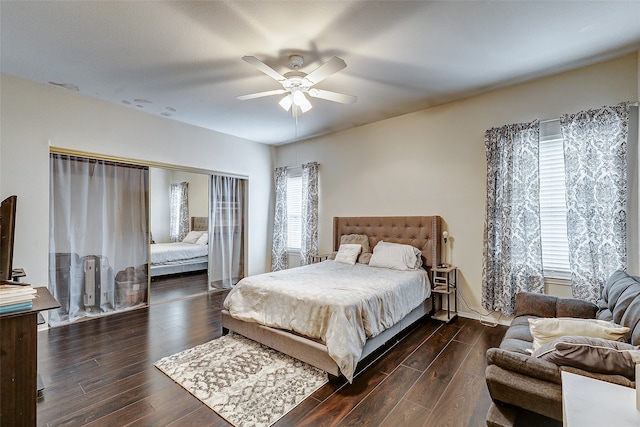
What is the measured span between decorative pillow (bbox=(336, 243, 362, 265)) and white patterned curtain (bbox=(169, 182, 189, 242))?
329 centimetres

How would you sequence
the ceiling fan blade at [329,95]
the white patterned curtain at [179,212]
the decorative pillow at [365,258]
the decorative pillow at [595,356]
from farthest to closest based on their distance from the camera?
the white patterned curtain at [179,212], the decorative pillow at [365,258], the ceiling fan blade at [329,95], the decorative pillow at [595,356]

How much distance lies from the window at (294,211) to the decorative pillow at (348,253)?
1.49 m

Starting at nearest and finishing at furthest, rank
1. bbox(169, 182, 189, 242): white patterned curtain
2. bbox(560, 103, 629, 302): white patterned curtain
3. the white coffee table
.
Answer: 1. the white coffee table
2. bbox(560, 103, 629, 302): white patterned curtain
3. bbox(169, 182, 189, 242): white patterned curtain

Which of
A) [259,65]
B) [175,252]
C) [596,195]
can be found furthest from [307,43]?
[175,252]

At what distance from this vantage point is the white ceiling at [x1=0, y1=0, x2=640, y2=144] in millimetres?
2150

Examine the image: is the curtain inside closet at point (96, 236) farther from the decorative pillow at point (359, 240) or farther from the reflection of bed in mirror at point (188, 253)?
the decorative pillow at point (359, 240)

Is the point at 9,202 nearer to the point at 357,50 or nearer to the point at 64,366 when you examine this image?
the point at 64,366

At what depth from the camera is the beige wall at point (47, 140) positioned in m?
3.16

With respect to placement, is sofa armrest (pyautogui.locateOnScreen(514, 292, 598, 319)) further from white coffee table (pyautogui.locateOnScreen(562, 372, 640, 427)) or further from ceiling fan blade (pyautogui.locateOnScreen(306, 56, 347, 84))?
ceiling fan blade (pyautogui.locateOnScreen(306, 56, 347, 84))

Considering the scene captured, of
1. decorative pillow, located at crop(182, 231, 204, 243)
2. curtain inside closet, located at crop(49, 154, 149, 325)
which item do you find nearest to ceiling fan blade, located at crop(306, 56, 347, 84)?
curtain inside closet, located at crop(49, 154, 149, 325)

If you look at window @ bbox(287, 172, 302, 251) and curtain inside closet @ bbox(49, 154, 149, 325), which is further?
window @ bbox(287, 172, 302, 251)

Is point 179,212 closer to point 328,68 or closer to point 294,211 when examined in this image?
point 294,211

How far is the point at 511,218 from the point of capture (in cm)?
331

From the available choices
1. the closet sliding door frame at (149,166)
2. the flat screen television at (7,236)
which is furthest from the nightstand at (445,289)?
the flat screen television at (7,236)
